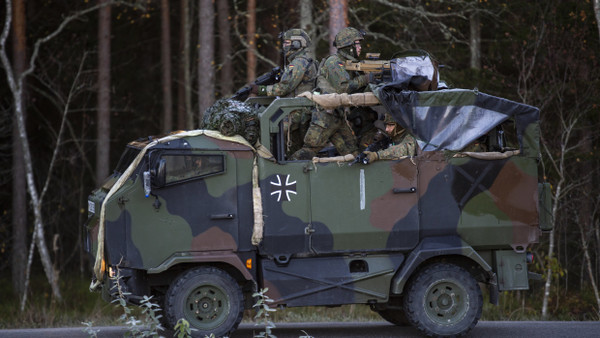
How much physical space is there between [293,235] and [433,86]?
2.40 meters

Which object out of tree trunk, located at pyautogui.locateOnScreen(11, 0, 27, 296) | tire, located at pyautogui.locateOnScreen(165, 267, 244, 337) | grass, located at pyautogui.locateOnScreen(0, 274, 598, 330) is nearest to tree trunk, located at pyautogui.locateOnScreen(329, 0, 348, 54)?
grass, located at pyautogui.locateOnScreen(0, 274, 598, 330)

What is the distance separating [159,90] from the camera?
2833cm

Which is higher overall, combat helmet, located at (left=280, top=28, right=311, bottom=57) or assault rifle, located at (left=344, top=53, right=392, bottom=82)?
combat helmet, located at (left=280, top=28, right=311, bottom=57)

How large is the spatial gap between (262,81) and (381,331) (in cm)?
331

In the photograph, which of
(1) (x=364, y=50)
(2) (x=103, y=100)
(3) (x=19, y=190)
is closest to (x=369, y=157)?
(1) (x=364, y=50)

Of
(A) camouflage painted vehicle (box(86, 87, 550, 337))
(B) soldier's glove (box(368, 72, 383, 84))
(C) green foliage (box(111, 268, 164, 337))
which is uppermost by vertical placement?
(B) soldier's glove (box(368, 72, 383, 84))

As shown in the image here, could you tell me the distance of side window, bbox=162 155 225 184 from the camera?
27.1ft

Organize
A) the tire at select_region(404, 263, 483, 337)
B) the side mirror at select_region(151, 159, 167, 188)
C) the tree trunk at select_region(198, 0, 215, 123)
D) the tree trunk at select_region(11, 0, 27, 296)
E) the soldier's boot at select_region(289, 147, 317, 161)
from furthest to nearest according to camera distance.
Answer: the tree trunk at select_region(11, 0, 27, 296) < the tree trunk at select_region(198, 0, 215, 123) < the soldier's boot at select_region(289, 147, 317, 161) < the tire at select_region(404, 263, 483, 337) < the side mirror at select_region(151, 159, 167, 188)

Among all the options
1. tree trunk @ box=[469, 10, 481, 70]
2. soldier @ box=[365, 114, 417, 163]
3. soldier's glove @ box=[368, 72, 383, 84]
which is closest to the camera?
soldier @ box=[365, 114, 417, 163]

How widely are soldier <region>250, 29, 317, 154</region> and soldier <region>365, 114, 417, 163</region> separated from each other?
0.97 m

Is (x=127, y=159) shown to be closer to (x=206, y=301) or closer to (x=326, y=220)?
(x=206, y=301)

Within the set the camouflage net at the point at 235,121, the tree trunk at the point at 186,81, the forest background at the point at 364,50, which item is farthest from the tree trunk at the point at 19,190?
the camouflage net at the point at 235,121

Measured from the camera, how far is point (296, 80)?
966 centimetres

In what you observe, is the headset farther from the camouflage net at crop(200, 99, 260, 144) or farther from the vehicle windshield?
the vehicle windshield
